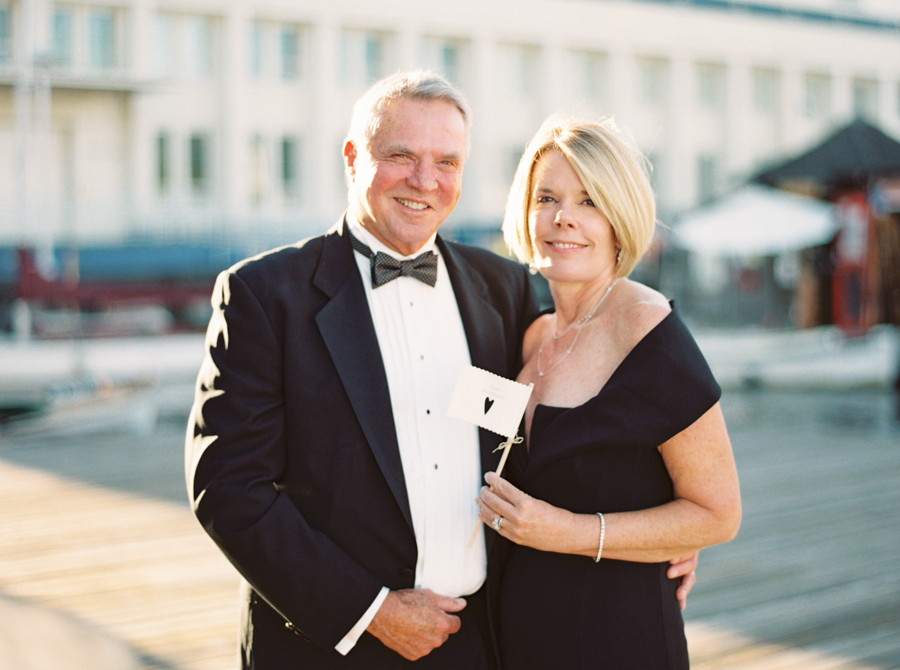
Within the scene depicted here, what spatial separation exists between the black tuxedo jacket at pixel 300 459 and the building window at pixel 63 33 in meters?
25.9

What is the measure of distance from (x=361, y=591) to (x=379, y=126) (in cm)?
110

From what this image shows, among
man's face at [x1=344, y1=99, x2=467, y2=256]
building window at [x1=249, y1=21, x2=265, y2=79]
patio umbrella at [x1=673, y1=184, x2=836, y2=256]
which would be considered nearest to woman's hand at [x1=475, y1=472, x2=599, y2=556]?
man's face at [x1=344, y1=99, x2=467, y2=256]

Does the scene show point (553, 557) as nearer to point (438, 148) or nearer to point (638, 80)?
point (438, 148)

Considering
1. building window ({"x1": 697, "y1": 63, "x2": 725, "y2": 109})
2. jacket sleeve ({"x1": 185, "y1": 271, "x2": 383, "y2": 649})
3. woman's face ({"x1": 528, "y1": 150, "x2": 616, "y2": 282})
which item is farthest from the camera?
building window ({"x1": 697, "y1": 63, "x2": 725, "y2": 109})

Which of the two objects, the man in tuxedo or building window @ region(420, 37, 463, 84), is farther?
building window @ region(420, 37, 463, 84)

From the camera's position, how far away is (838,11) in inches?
1428

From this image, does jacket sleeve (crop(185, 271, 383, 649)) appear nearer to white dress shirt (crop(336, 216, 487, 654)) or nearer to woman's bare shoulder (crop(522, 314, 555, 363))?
white dress shirt (crop(336, 216, 487, 654))

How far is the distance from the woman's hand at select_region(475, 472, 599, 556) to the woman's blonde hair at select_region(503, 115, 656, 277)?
64 centimetres

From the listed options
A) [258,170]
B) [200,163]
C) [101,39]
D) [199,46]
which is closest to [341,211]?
[258,170]

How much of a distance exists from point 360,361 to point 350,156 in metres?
0.57

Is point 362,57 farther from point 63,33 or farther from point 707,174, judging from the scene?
point 707,174

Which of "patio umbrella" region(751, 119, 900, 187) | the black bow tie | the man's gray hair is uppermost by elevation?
"patio umbrella" region(751, 119, 900, 187)

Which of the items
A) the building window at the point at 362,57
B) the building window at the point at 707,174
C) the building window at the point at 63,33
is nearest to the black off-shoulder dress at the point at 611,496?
the building window at the point at 63,33

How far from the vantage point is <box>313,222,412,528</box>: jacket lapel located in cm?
198
